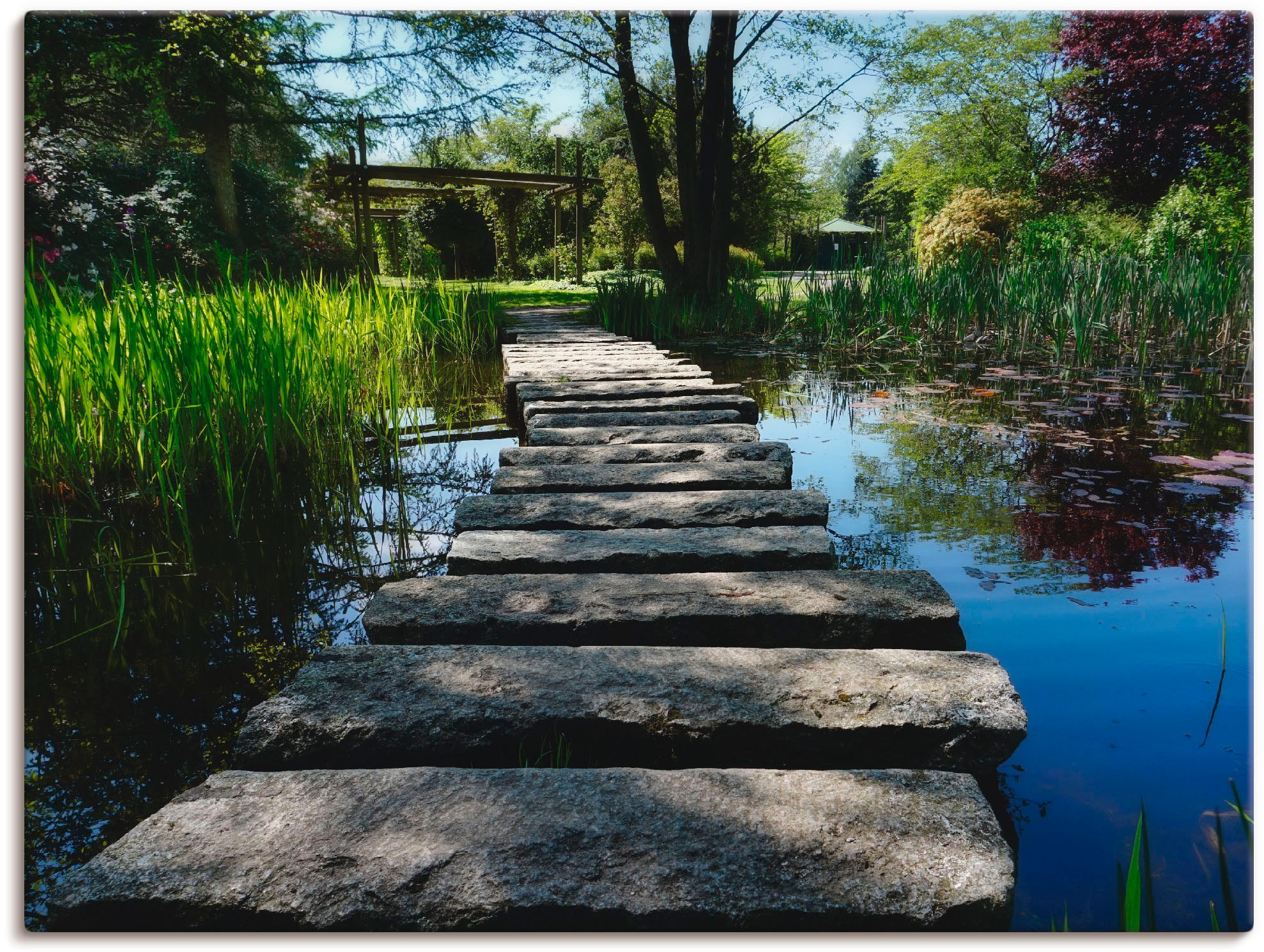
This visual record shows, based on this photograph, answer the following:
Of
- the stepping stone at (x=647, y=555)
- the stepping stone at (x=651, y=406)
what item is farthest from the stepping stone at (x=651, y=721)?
the stepping stone at (x=651, y=406)

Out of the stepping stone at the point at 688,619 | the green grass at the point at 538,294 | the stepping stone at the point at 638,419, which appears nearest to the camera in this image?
the stepping stone at the point at 688,619

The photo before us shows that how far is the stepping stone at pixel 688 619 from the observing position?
52.3 inches

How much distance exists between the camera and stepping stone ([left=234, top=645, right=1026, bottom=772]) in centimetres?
103

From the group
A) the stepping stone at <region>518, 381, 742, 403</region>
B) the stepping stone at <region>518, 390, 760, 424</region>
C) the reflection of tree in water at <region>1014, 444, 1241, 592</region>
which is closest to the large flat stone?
the reflection of tree in water at <region>1014, 444, 1241, 592</region>

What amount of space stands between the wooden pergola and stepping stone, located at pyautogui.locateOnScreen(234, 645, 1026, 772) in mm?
6286

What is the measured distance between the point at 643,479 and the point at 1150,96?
13266mm

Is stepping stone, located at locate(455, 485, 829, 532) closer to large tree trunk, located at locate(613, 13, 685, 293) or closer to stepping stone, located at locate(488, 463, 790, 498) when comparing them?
stepping stone, located at locate(488, 463, 790, 498)

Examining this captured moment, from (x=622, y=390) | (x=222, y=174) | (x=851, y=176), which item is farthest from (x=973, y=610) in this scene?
(x=851, y=176)

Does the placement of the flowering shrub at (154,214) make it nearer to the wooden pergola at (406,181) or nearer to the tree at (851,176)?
the wooden pergola at (406,181)

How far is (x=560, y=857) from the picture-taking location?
788mm

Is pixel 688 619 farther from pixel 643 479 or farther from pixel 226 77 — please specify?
pixel 226 77

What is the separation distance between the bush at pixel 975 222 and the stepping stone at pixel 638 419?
969 cm

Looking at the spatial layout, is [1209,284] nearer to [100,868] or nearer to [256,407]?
[256,407]

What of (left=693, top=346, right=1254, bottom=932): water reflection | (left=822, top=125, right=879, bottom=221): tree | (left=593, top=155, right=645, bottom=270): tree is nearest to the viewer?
(left=693, top=346, right=1254, bottom=932): water reflection
